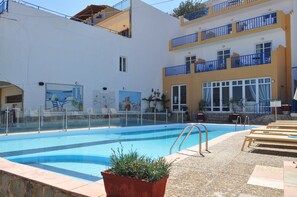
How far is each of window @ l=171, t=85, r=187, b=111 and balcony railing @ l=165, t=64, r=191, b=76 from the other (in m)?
1.24

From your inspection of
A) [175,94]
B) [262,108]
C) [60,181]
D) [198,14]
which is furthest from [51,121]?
[198,14]

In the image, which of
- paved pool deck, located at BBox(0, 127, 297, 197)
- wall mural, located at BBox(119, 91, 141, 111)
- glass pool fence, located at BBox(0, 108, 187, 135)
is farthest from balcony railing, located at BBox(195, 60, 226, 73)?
paved pool deck, located at BBox(0, 127, 297, 197)

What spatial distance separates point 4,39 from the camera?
14094 millimetres

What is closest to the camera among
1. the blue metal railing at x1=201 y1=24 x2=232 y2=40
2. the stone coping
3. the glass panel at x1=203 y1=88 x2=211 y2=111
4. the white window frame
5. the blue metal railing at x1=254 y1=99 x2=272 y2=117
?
the stone coping

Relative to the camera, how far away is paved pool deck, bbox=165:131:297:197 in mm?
3123

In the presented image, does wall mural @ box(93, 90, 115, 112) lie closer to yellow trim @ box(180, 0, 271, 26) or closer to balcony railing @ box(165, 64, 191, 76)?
balcony railing @ box(165, 64, 191, 76)

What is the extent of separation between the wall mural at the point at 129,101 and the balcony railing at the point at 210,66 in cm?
543

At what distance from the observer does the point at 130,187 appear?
243cm

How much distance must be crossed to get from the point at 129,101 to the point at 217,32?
9496 millimetres

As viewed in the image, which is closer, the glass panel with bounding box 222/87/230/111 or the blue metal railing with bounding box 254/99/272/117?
the blue metal railing with bounding box 254/99/272/117

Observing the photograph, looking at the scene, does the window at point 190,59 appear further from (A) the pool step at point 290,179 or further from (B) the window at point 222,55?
(A) the pool step at point 290,179

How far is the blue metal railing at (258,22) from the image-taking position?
58.8ft

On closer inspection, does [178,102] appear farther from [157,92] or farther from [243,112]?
[243,112]

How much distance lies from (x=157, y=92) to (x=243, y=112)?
7855mm
